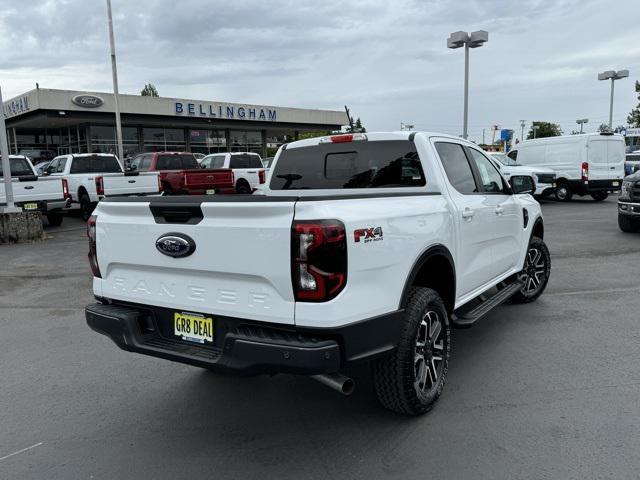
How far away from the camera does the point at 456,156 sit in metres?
4.70

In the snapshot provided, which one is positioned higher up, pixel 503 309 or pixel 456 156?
pixel 456 156

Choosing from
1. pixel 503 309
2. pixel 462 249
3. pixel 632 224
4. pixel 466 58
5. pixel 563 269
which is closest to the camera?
pixel 462 249

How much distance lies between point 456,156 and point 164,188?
44.1 feet

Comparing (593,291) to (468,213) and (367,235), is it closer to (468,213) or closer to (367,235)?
(468,213)

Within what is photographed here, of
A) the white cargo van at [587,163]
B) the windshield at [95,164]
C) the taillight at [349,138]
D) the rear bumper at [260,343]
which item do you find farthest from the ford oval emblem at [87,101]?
the rear bumper at [260,343]

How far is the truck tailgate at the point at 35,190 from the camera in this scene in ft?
42.0

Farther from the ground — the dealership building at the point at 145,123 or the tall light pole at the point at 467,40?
the tall light pole at the point at 467,40

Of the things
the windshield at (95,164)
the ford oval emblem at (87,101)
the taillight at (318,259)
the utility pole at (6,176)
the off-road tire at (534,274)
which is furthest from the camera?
the ford oval emblem at (87,101)

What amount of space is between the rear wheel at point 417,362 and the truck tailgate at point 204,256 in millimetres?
811

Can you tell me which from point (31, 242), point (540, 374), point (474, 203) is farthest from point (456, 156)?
point (31, 242)

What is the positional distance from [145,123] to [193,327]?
120 feet

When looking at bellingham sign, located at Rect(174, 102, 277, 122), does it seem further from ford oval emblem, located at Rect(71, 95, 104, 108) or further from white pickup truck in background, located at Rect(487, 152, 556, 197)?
white pickup truck in background, located at Rect(487, 152, 556, 197)

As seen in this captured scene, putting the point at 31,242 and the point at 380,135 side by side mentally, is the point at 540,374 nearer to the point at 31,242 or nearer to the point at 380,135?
the point at 380,135

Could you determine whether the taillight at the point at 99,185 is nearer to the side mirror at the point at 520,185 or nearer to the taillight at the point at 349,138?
the taillight at the point at 349,138
